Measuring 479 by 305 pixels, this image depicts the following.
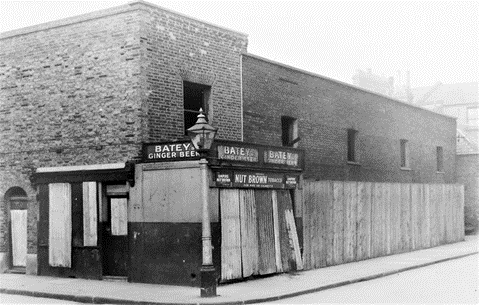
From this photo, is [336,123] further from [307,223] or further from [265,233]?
[265,233]

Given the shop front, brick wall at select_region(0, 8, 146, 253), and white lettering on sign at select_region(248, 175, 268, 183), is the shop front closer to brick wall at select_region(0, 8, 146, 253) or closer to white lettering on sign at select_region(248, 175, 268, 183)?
white lettering on sign at select_region(248, 175, 268, 183)

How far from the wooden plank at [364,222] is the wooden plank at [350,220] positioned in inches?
Answer: 9.8

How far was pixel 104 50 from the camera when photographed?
15242 millimetres

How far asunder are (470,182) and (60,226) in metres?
24.4

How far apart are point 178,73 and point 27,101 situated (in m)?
4.57

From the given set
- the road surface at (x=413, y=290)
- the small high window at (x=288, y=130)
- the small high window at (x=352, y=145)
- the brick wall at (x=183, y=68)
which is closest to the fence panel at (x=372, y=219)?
the road surface at (x=413, y=290)

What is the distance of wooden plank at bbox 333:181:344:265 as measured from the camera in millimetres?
17594

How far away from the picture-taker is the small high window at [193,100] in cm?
1611

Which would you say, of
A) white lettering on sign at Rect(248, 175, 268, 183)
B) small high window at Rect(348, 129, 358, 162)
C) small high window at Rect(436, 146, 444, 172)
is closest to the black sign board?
white lettering on sign at Rect(248, 175, 268, 183)

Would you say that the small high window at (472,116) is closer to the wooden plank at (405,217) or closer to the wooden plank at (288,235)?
the wooden plank at (405,217)

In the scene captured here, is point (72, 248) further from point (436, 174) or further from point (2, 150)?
point (436, 174)

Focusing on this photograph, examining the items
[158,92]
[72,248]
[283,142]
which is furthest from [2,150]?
[283,142]

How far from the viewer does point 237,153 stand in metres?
14.4

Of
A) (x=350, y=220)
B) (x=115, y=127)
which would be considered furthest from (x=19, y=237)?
(x=350, y=220)
